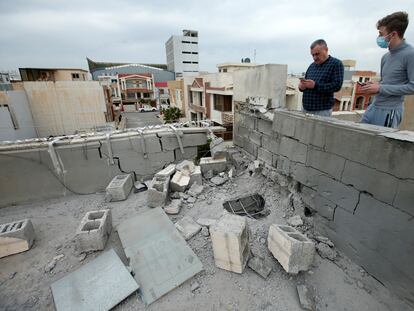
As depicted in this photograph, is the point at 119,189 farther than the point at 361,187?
Yes

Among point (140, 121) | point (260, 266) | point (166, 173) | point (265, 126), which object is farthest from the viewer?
point (140, 121)

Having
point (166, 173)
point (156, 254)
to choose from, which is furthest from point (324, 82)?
point (156, 254)

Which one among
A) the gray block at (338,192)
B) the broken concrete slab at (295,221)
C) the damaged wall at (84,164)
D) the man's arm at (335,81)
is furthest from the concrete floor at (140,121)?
the gray block at (338,192)

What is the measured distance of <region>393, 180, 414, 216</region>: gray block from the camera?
68.1 inches

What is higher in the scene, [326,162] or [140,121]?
[326,162]

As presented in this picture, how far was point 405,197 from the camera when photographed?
5.80 feet

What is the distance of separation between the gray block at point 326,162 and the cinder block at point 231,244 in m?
1.17

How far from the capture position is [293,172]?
3.03 metres

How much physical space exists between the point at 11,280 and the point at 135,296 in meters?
1.52

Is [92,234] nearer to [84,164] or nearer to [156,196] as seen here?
[156,196]

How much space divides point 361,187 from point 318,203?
0.62 metres

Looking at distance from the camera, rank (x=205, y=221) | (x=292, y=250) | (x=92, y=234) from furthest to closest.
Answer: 1. (x=205, y=221)
2. (x=92, y=234)
3. (x=292, y=250)

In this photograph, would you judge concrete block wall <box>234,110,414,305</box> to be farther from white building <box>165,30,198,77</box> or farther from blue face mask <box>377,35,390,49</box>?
white building <box>165,30,198,77</box>

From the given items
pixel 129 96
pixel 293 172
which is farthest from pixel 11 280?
pixel 129 96
